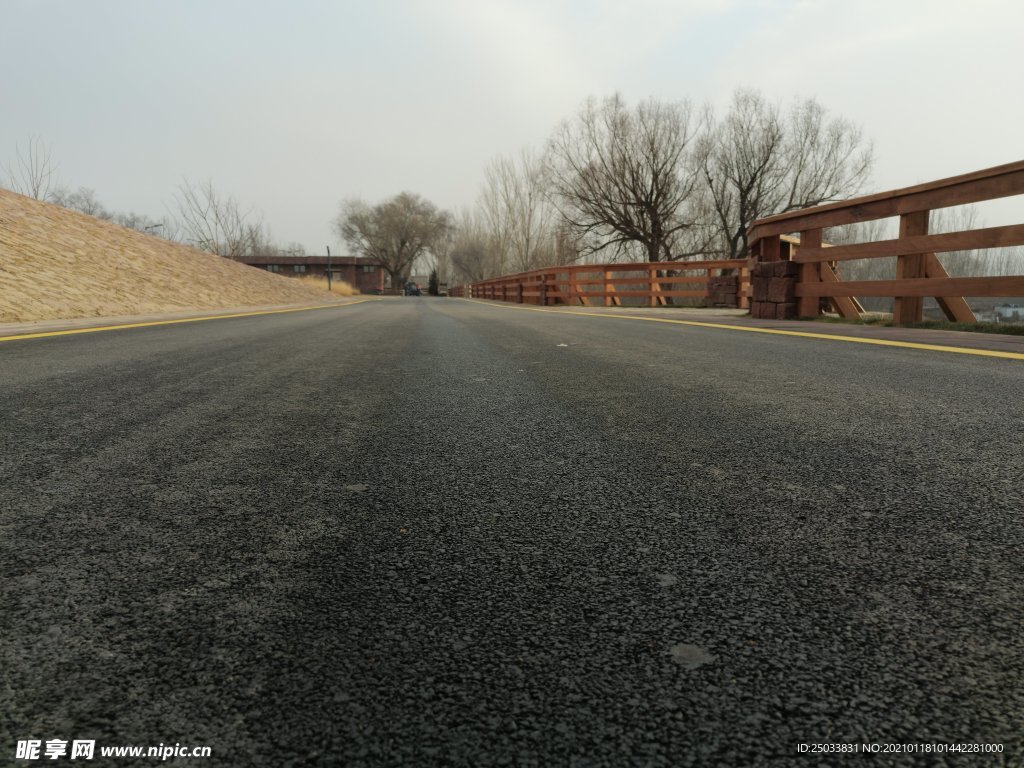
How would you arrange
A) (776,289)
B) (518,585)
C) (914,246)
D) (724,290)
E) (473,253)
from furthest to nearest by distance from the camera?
(473,253)
(724,290)
(776,289)
(914,246)
(518,585)

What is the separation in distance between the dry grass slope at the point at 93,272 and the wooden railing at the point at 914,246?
10505 millimetres

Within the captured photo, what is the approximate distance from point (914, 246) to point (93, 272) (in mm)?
13563

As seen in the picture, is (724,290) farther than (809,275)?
Yes

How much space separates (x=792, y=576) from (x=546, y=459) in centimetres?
77

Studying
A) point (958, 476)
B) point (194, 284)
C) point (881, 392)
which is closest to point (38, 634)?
point (958, 476)

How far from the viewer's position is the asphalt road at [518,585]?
636 mm

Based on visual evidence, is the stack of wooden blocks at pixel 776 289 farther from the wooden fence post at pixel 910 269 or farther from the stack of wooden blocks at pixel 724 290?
the stack of wooden blocks at pixel 724 290

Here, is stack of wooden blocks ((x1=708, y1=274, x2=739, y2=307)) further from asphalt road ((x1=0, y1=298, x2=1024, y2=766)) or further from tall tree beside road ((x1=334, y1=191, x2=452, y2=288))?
tall tree beside road ((x1=334, y1=191, x2=452, y2=288))

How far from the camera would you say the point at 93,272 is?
11.6 m

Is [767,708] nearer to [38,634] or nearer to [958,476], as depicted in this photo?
[38,634]

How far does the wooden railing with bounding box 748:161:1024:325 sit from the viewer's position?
190 inches

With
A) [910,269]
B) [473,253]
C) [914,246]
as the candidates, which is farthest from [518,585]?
[473,253]

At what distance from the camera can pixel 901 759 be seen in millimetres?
587

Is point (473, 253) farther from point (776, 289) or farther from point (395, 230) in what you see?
point (776, 289)
